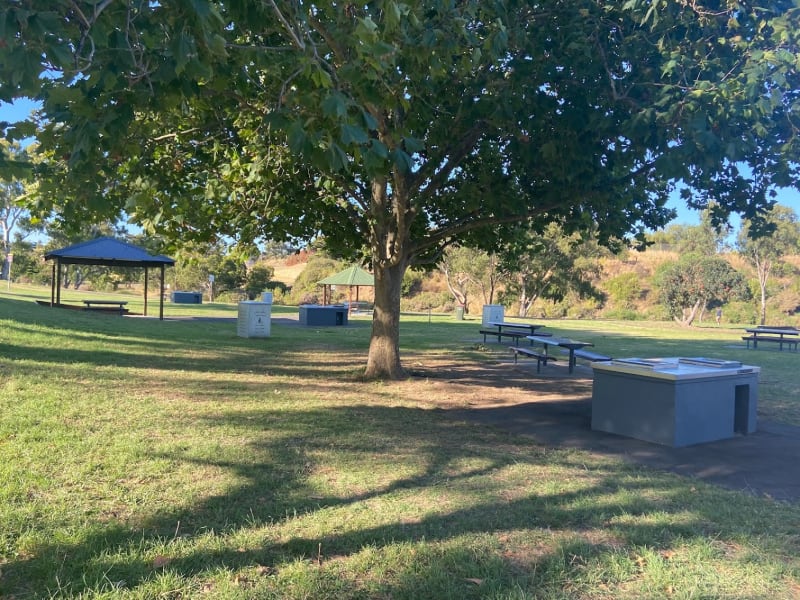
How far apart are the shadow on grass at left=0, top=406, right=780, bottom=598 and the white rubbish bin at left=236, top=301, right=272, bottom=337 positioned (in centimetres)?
1222

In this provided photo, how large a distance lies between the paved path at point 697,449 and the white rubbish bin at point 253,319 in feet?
36.0

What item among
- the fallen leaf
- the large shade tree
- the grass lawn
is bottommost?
the fallen leaf

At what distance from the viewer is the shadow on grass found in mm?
3322

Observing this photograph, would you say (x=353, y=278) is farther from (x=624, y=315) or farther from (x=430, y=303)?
(x=624, y=315)

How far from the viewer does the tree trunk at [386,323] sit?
10695 mm

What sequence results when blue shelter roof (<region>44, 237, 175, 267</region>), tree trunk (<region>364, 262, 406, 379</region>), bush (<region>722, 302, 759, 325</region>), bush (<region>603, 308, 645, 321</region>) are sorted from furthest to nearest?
bush (<region>722, 302, 759, 325</region>) → bush (<region>603, 308, 645, 321</region>) → blue shelter roof (<region>44, 237, 175, 267</region>) → tree trunk (<region>364, 262, 406, 379</region>)

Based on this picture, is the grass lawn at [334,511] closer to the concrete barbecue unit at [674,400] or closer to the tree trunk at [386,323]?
the concrete barbecue unit at [674,400]

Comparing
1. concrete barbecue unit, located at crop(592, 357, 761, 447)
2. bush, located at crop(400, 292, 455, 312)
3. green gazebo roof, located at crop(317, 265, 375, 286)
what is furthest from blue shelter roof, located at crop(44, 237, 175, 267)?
bush, located at crop(400, 292, 455, 312)

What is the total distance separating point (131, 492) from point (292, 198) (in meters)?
6.72

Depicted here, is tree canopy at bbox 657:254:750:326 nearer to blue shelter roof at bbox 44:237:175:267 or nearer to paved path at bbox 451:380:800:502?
blue shelter roof at bbox 44:237:175:267

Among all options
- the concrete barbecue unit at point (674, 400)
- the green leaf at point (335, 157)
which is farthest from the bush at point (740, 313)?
the green leaf at point (335, 157)

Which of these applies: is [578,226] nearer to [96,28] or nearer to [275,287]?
[96,28]

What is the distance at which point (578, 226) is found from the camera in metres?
10.3

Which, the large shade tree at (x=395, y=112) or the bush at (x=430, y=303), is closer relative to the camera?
the large shade tree at (x=395, y=112)
